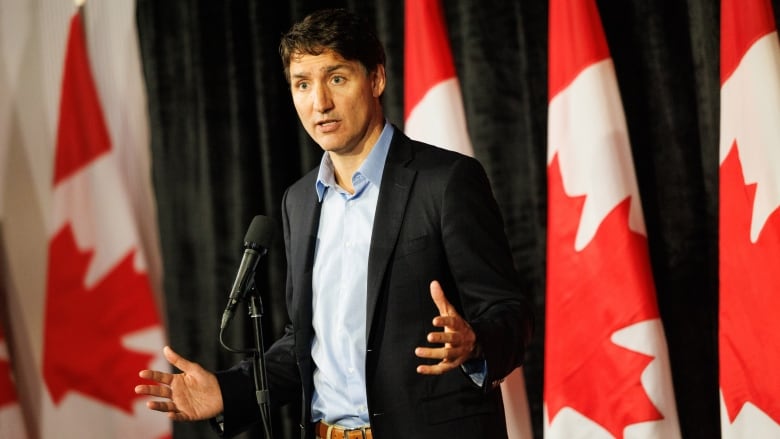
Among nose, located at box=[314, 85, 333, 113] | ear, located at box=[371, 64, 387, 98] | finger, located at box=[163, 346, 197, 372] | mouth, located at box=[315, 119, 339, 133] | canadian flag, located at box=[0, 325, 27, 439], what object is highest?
ear, located at box=[371, 64, 387, 98]

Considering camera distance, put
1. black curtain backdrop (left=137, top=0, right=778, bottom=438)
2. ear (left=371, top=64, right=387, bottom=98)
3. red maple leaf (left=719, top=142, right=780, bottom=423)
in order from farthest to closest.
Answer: black curtain backdrop (left=137, top=0, right=778, bottom=438) → red maple leaf (left=719, top=142, right=780, bottom=423) → ear (left=371, top=64, right=387, bottom=98)

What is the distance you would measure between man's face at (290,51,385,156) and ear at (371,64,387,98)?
4 centimetres

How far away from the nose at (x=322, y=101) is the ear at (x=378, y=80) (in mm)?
130

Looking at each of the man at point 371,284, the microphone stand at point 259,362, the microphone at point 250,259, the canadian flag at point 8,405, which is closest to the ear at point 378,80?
the man at point 371,284

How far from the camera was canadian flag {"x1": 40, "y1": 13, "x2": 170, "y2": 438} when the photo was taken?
137 inches

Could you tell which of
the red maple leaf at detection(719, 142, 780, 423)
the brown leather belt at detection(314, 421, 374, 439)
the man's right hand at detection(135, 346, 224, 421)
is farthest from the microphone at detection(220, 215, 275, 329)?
the red maple leaf at detection(719, 142, 780, 423)

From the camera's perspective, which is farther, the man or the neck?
the neck

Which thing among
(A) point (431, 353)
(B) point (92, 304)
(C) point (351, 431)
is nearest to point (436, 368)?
(A) point (431, 353)

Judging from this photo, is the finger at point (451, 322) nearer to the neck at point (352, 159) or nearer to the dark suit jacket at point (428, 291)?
the dark suit jacket at point (428, 291)

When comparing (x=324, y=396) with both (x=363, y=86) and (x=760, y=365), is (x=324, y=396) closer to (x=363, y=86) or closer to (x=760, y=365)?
(x=363, y=86)

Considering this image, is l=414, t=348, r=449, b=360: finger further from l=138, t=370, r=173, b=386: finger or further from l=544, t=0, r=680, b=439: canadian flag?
l=544, t=0, r=680, b=439: canadian flag

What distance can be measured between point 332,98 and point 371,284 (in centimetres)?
42

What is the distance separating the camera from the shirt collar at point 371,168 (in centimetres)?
187

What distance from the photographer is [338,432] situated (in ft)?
5.85
